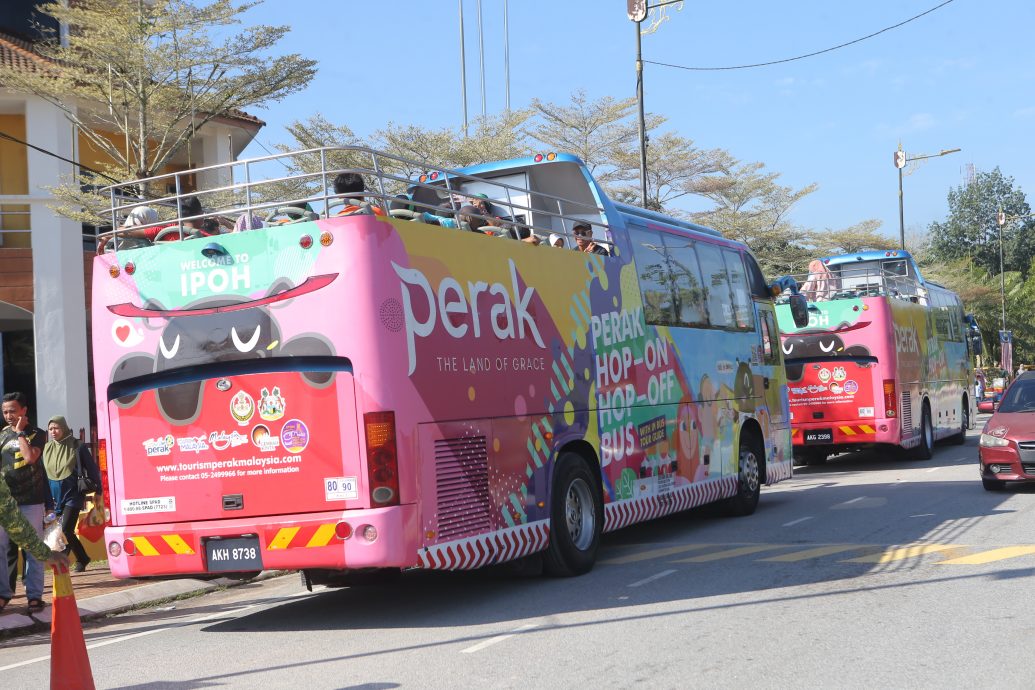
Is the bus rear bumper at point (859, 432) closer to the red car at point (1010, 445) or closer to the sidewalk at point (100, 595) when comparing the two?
the red car at point (1010, 445)

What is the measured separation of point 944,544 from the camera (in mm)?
11406

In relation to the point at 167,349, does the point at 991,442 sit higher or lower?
lower

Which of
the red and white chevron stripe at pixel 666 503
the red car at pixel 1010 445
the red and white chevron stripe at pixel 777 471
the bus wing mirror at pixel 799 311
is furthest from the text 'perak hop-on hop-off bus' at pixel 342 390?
the red car at pixel 1010 445

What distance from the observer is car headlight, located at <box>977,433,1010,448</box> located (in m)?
15.5

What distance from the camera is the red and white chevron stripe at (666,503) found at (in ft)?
37.7

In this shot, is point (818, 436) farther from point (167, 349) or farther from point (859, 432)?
point (167, 349)

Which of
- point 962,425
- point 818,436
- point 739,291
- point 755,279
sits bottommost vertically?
point 962,425

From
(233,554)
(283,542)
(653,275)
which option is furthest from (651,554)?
Answer: (233,554)

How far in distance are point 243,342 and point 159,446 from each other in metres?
1.14

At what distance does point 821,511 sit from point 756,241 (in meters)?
31.9

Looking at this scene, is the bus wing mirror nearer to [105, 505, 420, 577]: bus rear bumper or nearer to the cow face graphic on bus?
[105, 505, 420, 577]: bus rear bumper

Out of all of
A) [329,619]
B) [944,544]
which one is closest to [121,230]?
[329,619]

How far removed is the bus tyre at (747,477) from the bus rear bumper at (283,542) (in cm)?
740

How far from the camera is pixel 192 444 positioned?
893cm
